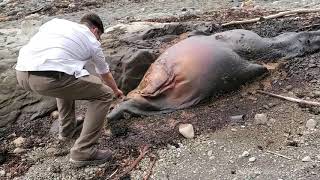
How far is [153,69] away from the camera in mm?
5641

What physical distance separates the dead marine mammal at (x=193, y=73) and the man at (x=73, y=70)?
0.66 m

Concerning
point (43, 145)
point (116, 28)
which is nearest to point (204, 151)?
point (43, 145)

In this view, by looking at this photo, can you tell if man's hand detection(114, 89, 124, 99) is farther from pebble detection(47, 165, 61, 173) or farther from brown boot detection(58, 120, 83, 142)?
pebble detection(47, 165, 61, 173)

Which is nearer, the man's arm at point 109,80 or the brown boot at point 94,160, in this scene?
the brown boot at point 94,160

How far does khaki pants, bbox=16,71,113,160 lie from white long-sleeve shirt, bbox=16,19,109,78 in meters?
0.08

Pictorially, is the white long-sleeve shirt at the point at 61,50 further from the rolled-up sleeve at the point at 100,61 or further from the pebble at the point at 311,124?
the pebble at the point at 311,124

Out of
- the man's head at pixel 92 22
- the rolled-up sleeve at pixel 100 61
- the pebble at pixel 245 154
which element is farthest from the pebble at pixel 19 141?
the pebble at pixel 245 154

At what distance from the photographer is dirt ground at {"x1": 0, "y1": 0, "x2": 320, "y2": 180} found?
4.35m

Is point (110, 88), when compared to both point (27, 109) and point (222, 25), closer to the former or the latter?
point (27, 109)

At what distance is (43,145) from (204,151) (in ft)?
5.75

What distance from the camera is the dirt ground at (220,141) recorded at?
4352 millimetres

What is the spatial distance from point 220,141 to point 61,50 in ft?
5.47

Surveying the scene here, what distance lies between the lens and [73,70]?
439cm

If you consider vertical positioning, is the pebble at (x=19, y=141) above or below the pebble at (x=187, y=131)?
below
